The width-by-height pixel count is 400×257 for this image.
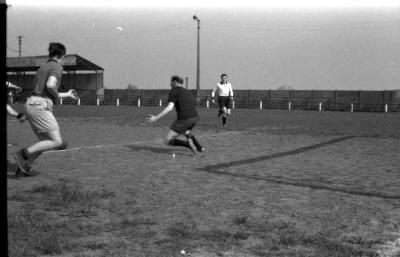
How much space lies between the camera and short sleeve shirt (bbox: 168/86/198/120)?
948cm

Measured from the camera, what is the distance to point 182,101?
956cm

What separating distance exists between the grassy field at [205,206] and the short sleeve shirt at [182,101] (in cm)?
86

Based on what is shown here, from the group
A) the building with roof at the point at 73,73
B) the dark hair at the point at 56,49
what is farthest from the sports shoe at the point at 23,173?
the building with roof at the point at 73,73

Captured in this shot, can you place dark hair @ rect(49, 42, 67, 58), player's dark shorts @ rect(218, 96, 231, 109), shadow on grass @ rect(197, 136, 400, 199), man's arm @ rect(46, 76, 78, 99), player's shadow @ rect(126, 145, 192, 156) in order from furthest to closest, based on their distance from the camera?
Answer: player's dark shorts @ rect(218, 96, 231, 109)
player's shadow @ rect(126, 145, 192, 156)
dark hair @ rect(49, 42, 67, 58)
man's arm @ rect(46, 76, 78, 99)
shadow on grass @ rect(197, 136, 400, 199)

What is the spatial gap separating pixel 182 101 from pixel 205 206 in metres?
4.77

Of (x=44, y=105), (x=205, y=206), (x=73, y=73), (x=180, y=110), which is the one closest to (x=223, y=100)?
(x=180, y=110)

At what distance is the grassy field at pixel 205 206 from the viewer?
358cm

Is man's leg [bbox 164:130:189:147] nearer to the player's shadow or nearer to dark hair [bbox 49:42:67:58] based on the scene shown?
the player's shadow

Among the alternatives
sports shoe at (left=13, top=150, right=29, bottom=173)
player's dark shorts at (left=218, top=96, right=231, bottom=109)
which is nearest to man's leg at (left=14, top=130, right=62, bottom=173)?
sports shoe at (left=13, top=150, right=29, bottom=173)

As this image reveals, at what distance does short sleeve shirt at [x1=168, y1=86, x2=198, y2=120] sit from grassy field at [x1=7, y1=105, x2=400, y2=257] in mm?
858

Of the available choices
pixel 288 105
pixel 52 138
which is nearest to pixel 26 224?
pixel 52 138

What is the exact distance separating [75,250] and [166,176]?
3623 millimetres

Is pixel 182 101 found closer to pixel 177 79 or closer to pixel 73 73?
pixel 177 79

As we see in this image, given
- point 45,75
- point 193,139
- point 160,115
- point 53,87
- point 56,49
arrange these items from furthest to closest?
point 193,139
point 160,115
point 56,49
point 45,75
point 53,87
